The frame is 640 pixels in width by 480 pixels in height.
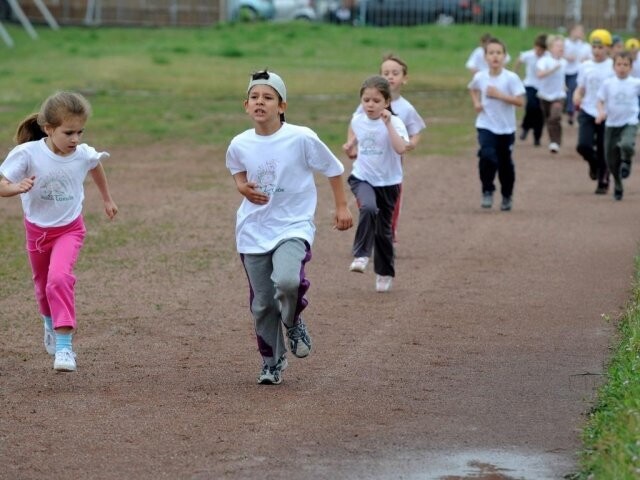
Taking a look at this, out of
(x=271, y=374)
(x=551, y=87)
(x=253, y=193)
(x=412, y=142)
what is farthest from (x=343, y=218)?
(x=551, y=87)

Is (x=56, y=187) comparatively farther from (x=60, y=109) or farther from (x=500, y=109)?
(x=500, y=109)

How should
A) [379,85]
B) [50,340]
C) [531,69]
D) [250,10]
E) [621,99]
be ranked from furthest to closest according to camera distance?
[250,10] < [531,69] < [621,99] < [379,85] < [50,340]

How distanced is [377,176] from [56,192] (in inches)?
152

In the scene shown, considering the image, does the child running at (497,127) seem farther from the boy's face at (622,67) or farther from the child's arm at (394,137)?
the child's arm at (394,137)

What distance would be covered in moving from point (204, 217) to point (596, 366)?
7587 mm

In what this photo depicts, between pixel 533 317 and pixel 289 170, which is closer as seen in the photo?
pixel 289 170

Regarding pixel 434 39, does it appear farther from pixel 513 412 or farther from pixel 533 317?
pixel 513 412

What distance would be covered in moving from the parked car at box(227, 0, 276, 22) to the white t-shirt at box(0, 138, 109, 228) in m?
42.2

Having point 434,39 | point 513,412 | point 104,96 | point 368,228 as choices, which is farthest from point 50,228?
point 434,39

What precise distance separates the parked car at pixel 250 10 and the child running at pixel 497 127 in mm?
34392

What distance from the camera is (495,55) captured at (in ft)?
53.5

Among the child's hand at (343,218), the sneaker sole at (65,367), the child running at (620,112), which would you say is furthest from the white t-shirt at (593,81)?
the sneaker sole at (65,367)

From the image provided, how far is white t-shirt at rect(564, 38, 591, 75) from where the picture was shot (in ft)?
89.8

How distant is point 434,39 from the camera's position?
43.4 metres
